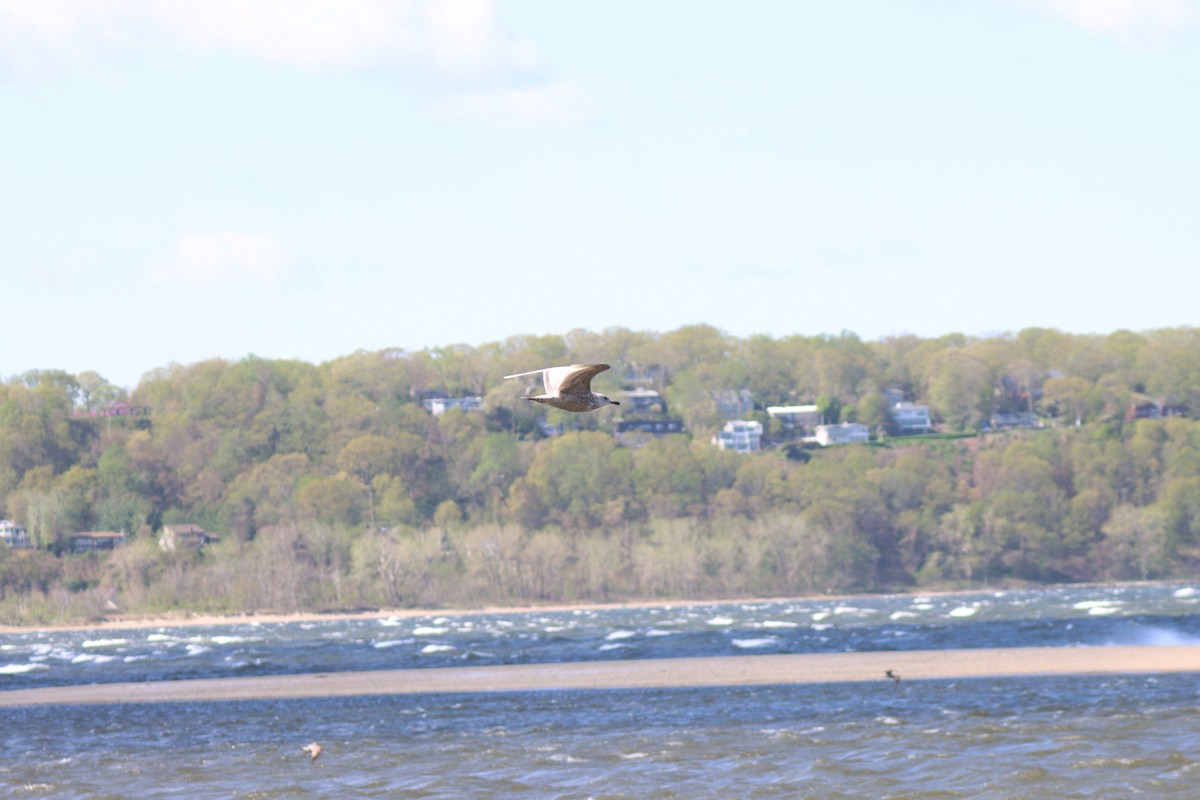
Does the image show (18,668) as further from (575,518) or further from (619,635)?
(575,518)

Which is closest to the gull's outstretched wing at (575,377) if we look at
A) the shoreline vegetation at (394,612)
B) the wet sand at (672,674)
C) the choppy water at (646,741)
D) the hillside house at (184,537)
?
the choppy water at (646,741)

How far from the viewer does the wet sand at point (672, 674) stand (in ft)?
189

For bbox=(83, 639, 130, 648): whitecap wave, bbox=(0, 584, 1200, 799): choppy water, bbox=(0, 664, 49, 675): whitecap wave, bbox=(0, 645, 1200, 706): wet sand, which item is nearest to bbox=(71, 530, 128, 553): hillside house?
bbox=(83, 639, 130, 648): whitecap wave

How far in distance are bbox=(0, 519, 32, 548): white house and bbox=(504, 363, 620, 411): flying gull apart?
585 ft

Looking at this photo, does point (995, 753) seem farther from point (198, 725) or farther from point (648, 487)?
point (648, 487)

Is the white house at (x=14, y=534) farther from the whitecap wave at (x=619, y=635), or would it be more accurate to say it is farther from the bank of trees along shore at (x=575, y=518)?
the whitecap wave at (x=619, y=635)

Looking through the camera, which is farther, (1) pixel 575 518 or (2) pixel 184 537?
(1) pixel 575 518

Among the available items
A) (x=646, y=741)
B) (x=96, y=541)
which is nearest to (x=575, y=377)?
(x=646, y=741)

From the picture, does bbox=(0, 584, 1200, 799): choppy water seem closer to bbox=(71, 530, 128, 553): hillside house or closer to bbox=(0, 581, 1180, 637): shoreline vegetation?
bbox=(0, 581, 1180, 637): shoreline vegetation

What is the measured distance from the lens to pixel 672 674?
198 feet

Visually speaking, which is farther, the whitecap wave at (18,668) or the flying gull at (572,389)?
the whitecap wave at (18,668)

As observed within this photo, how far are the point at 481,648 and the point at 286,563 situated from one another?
87.2 metres

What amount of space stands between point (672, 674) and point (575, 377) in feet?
161

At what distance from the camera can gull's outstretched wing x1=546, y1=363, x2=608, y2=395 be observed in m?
12.5
